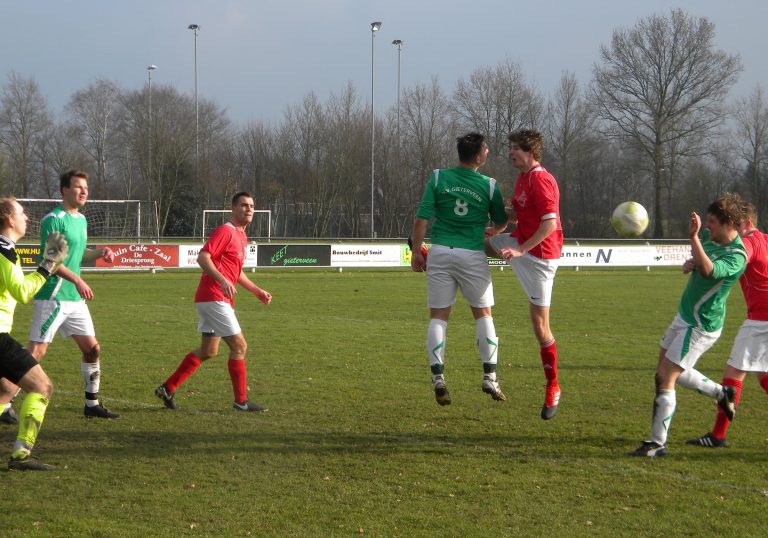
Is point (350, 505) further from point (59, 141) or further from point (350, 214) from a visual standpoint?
point (59, 141)

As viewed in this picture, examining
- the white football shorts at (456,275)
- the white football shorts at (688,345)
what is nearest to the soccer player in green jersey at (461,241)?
the white football shorts at (456,275)

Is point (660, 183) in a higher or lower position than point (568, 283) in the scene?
higher

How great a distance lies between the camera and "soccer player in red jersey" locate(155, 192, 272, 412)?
9.31m

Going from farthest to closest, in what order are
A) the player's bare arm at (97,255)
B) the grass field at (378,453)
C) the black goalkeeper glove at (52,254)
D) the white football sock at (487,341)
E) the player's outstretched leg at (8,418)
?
1. the player's bare arm at (97,255)
2. the player's outstretched leg at (8,418)
3. the white football sock at (487,341)
4. the black goalkeeper glove at (52,254)
5. the grass field at (378,453)

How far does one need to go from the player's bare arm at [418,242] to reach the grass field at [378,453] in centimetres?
163

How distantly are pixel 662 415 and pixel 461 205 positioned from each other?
2558mm

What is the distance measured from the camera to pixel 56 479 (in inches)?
269

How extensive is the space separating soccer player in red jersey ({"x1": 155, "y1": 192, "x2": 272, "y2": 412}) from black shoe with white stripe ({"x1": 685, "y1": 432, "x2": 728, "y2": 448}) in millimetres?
4413

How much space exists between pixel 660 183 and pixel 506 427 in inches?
2071

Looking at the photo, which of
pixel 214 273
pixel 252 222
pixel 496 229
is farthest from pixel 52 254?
pixel 252 222

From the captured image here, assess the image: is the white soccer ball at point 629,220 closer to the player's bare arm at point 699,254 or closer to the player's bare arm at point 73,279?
the player's bare arm at point 699,254

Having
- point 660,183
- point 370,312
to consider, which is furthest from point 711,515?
point 660,183

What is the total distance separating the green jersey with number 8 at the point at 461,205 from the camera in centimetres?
799

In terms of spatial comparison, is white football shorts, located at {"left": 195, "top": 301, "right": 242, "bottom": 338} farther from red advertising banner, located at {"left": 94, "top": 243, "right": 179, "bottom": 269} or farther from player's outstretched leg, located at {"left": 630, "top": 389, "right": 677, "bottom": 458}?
red advertising banner, located at {"left": 94, "top": 243, "right": 179, "bottom": 269}
